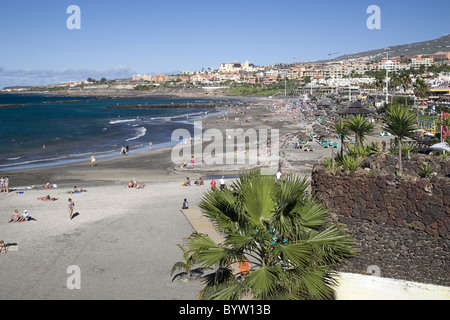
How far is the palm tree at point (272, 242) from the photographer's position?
4824 mm

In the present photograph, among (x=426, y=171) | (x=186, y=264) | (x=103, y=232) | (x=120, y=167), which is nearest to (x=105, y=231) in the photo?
(x=103, y=232)

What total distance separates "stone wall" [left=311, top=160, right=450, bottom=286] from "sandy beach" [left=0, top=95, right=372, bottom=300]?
4324 millimetres

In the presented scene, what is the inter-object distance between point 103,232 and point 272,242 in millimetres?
10558

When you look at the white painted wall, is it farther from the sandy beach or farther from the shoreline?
the shoreline

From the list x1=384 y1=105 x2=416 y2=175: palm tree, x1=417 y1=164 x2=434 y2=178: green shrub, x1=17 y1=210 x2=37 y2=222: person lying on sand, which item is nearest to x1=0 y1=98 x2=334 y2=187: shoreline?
x1=17 y1=210 x2=37 y2=222: person lying on sand

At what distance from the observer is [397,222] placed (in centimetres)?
1029

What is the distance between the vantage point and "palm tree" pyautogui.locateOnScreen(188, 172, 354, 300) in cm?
482

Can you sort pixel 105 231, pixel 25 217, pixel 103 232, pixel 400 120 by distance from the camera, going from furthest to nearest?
pixel 25 217, pixel 105 231, pixel 103 232, pixel 400 120

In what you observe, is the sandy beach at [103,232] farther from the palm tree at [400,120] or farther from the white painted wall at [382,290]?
the palm tree at [400,120]

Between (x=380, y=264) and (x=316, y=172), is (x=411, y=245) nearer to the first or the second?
(x=380, y=264)

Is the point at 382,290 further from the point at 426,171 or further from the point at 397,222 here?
the point at 426,171

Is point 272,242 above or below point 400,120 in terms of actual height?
below

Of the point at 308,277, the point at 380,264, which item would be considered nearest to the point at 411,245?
the point at 380,264
